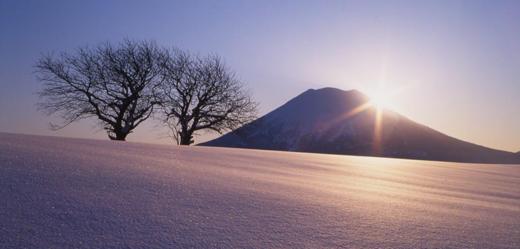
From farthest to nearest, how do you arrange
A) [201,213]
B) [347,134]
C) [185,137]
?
[347,134] < [185,137] < [201,213]

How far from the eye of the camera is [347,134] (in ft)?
98.8

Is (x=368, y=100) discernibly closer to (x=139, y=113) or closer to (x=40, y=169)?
(x=139, y=113)

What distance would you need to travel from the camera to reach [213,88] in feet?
57.4

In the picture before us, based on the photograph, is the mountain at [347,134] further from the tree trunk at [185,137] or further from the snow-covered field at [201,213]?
the snow-covered field at [201,213]

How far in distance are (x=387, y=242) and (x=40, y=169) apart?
1224 mm

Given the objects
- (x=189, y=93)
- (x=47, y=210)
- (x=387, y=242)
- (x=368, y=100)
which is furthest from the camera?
(x=368, y=100)

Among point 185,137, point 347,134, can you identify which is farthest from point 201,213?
point 347,134

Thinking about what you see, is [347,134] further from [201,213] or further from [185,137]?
[201,213]

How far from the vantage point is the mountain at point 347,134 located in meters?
21.3

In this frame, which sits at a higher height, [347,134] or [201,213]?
[347,134]

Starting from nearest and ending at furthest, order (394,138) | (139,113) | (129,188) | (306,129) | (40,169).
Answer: (129,188) < (40,169) < (139,113) < (394,138) < (306,129)

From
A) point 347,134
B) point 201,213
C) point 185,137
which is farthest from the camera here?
point 347,134

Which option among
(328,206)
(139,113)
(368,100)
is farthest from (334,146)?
(328,206)

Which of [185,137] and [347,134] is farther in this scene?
[347,134]
